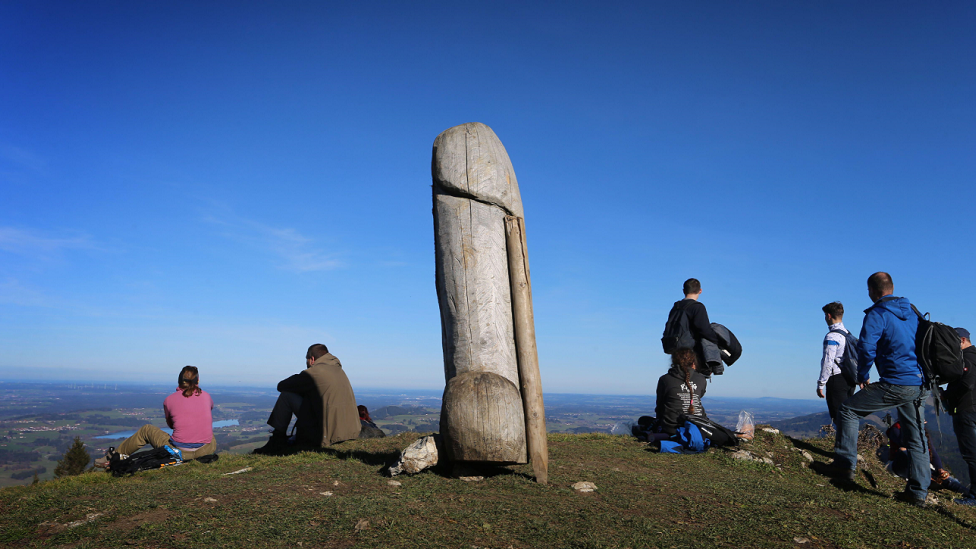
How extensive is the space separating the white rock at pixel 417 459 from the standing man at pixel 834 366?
679cm

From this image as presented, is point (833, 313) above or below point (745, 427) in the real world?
above

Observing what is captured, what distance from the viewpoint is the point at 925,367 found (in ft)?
19.4

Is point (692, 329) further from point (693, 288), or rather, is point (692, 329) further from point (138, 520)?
point (138, 520)

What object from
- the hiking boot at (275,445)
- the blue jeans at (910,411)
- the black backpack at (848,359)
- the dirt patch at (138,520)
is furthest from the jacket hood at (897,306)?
the hiking boot at (275,445)

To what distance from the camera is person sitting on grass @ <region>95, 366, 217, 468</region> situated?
26.4 ft

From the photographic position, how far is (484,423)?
5395 mm

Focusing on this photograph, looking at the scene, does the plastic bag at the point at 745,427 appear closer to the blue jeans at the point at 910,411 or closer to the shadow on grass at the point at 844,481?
the shadow on grass at the point at 844,481

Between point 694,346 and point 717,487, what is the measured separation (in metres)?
3.57

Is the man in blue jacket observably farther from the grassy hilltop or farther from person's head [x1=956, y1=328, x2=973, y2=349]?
person's head [x1=956, y1=328, x2=973, y2=349]

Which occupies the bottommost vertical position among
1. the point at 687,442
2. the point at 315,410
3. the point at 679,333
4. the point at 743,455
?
the point at 743,455

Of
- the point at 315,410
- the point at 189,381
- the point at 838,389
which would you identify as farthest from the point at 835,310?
the point at 189,381

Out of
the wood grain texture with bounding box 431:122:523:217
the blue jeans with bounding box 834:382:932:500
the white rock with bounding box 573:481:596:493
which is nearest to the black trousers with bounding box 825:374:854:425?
the blue jeans with bounding box 834:382:932:500

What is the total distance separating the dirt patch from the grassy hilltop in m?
0.01

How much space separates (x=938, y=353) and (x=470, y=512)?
531cm
